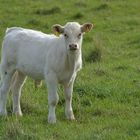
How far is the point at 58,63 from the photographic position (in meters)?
8.88

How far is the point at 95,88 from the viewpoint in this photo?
434 inches

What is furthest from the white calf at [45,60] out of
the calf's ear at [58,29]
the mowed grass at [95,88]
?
the mowed grass at [95,88]

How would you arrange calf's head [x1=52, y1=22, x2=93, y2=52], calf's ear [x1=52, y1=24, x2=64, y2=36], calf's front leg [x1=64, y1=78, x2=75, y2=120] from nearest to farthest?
calf's head [x1=52, y1=22, x2=93, y2=52], calf's ear [x1=52, y1=24, x2=64, y2=36], calf's front leg [x1=64, y1=78, x2=75, y2=120]

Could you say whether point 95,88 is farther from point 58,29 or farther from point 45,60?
point 58,29

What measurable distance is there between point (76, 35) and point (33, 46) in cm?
114

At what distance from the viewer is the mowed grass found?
8.17 metres

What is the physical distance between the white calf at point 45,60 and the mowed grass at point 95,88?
36 centimetres

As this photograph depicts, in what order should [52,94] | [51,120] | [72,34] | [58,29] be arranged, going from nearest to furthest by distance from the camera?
[72,34], [58,29], [51,120], [52,94]

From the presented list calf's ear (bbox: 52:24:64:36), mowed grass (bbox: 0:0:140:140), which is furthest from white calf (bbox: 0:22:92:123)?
mowed grass (bbox: 0:0:140:140)

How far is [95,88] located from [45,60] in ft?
7.12

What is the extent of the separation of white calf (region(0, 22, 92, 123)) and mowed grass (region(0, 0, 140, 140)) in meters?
0.36

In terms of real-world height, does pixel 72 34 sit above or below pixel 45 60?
above

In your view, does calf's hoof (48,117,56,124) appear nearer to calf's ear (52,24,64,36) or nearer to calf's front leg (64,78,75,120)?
calf's front leg (64,78,75,120)

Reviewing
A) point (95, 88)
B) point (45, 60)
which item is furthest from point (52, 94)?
point (95, 88)
